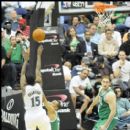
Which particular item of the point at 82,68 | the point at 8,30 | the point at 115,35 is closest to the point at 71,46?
the point at 115,35

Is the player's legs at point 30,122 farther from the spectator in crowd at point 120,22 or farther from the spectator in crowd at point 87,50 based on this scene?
the spectator in crowd at point 120,22

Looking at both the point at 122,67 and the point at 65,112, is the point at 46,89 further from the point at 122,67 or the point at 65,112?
the point at 122,67

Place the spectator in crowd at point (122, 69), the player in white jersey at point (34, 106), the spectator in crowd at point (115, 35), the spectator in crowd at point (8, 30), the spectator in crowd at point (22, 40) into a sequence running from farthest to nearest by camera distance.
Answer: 1. the spectator in crowd at point (8, 30)
2. the spectator in crowd at point (115, 35)
3. the spectator in crowd at point (22, 40)
4. the spectator in crowd at point (122, 69)
5. the player in white jersey at point (34, 106)

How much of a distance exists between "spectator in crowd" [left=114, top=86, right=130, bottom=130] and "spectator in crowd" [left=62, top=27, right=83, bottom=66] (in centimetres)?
240

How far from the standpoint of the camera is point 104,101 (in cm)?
1111

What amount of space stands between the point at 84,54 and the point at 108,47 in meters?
0.70

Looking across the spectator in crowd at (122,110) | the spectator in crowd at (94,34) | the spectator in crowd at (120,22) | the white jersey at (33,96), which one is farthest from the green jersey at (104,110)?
the spectator in crowd at (120,22)

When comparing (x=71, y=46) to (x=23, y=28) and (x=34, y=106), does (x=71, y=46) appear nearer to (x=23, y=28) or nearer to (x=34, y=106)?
(x=23, y=28)

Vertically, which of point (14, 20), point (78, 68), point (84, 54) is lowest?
point (78, 68)

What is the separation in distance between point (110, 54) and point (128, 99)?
1.96 metres

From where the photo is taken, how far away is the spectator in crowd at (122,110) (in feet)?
41.9

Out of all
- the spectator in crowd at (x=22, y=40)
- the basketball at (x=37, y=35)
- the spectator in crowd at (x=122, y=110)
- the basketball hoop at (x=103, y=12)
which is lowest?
the spectator in crowd at (x=122, y=110)

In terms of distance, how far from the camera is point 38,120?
1109 cm

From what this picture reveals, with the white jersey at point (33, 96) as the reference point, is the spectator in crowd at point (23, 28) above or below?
above
